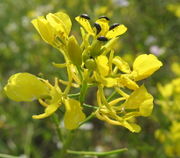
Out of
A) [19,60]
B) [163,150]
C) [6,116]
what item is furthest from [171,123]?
[19,60]

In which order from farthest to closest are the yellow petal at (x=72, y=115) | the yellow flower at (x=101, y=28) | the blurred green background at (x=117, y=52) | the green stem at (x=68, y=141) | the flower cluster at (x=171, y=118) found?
the blurred green background at (x=117, y=52) < the flower cluster at (x=171, y=118) < the green stem at (x=68, y=141) < the yellow flower at (x=101, y=28) < the yellow petal at (x=72, y=115)

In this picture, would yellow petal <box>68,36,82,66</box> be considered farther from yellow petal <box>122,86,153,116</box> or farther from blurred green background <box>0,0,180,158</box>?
blurred green background <box>0,0,180,158</box>

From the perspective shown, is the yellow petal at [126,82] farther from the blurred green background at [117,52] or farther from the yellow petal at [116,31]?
the blurred green background at [117,52]

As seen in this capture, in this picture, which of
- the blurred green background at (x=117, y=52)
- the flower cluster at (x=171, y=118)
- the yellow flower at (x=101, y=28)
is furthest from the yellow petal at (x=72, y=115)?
the flower cluster at (x=171, y=118)

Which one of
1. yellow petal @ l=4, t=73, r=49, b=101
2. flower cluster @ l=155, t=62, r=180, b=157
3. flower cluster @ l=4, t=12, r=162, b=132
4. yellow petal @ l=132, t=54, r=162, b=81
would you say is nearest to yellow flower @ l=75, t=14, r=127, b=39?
flower cluster @ l=4, t=12, r=162, b=132

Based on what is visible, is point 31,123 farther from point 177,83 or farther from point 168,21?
point 168,21

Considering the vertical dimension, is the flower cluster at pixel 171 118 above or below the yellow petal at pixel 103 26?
below
